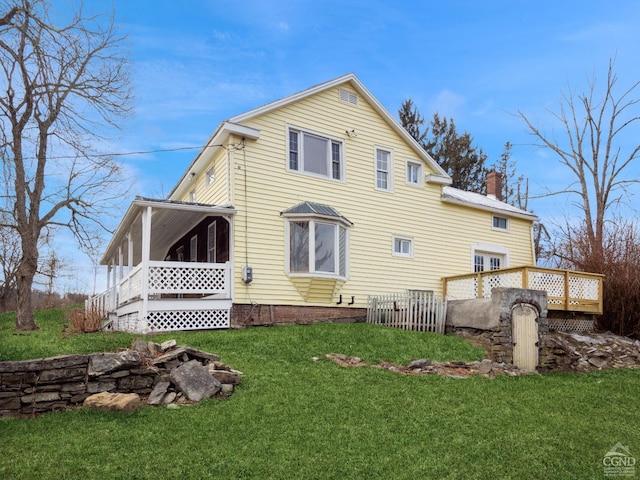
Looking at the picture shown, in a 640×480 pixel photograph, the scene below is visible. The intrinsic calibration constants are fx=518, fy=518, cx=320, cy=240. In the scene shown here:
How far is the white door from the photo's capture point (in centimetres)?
1265

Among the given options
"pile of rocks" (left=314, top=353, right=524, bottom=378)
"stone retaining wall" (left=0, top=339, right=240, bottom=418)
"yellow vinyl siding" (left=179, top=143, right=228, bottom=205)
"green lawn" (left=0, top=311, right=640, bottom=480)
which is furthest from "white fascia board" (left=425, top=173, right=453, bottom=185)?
"stone retaining wall" (left=0, top=339, right=240, bottom=418)

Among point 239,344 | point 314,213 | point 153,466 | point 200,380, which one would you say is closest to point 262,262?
point 314,213

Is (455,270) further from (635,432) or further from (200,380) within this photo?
(200,380)

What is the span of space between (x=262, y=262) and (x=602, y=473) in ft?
33.7

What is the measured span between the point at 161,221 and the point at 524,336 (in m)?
11.1

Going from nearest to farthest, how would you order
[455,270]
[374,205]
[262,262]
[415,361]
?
[415,361], [262,262], [374,205], [455,270]

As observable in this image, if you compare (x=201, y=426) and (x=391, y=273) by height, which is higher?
(x=391, y=273)

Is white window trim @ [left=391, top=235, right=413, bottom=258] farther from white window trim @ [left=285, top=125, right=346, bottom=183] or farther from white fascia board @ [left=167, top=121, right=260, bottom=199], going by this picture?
white fascia board @ [left=167, top=121, right=260, bottom=199]

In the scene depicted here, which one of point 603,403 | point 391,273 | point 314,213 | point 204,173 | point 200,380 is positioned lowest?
point 603,403

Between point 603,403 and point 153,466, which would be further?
point 603,403

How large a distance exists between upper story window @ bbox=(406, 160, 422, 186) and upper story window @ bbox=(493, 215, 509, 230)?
412 centimetres

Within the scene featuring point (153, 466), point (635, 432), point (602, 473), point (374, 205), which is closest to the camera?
point (153, 466)

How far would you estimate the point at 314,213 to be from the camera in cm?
1480

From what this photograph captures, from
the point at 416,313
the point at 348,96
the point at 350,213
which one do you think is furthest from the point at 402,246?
the point at 348,96
